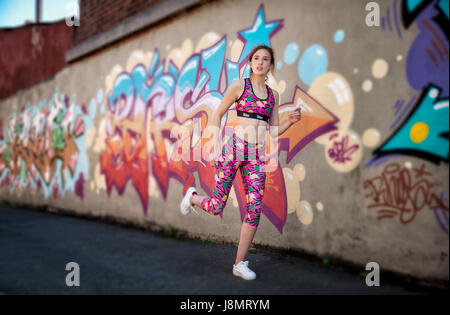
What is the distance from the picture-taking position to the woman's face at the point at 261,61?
2979 millimetres

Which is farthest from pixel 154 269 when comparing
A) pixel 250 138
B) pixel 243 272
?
pixel 250 138

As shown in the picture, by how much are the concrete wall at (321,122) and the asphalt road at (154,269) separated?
1.01 feet

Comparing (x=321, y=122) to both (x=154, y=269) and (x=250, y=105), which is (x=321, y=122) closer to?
(x=250, y=105)

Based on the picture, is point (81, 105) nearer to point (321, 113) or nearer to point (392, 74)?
point (321, 113)

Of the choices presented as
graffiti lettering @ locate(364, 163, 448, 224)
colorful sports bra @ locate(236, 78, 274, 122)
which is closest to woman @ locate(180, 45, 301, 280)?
colorful sports bra @ locate(236, 78, 274, 122)

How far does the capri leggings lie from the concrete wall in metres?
0.79

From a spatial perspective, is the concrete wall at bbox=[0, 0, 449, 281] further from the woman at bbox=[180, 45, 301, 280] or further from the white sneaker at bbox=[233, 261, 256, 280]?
the white sneaker at bbox=[233, 261, 256, 280]

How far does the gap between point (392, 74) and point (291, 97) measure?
1030mm

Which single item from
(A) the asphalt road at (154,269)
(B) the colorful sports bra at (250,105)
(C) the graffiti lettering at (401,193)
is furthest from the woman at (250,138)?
(C) the graffiti lettering at (401,193)

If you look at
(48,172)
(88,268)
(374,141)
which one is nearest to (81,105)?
(48,172)

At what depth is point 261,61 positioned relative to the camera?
2977mm

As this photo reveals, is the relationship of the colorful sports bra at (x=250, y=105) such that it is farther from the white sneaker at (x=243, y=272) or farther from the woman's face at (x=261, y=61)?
the white sneaker at (x=243, y=272)

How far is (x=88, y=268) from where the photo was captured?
11.1ft

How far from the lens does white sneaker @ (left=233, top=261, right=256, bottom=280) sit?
2920 millimetres
